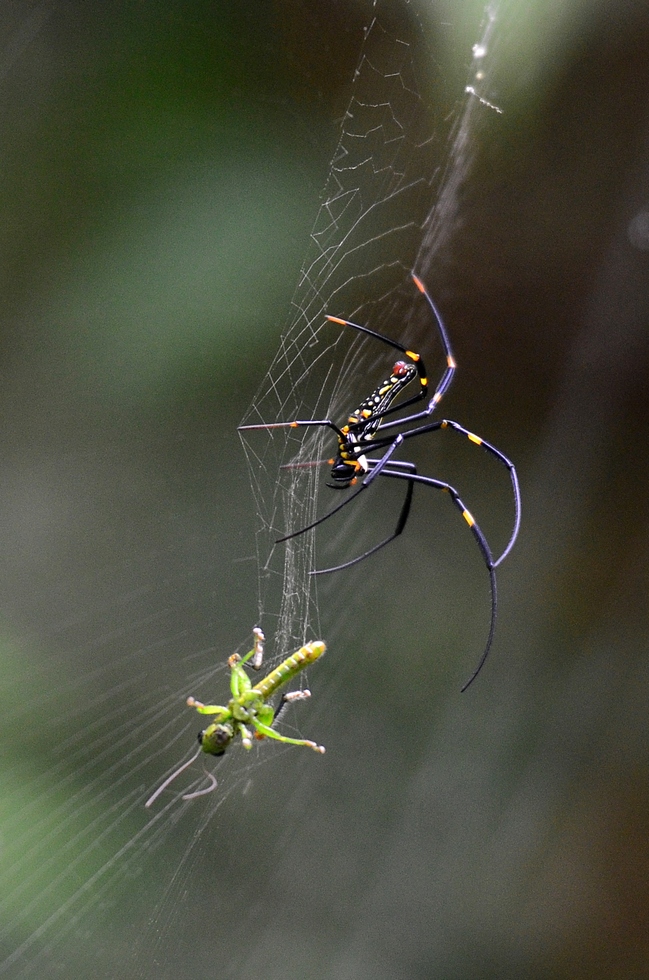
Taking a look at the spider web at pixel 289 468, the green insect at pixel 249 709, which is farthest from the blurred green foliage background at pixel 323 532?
the green insect at pixel 249 709

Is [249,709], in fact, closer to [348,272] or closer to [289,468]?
[289,468]

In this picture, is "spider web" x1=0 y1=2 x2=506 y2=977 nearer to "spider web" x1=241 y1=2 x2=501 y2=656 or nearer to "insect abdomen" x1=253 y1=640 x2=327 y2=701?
"spider web" x1=241 y1=2 x2=501 y2=656

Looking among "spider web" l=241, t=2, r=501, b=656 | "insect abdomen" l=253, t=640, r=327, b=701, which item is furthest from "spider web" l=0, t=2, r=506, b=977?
"insect abdomen" l=253, t=640, r=327, b=701

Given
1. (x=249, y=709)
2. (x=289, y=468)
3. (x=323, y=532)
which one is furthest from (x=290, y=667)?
(x=323, y=532)

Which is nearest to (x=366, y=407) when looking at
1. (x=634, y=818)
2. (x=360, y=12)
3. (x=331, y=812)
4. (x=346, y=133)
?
(x=346, y=133)

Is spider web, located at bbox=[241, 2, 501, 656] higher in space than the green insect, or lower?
higher

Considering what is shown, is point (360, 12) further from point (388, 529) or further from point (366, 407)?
point (388, 529)
